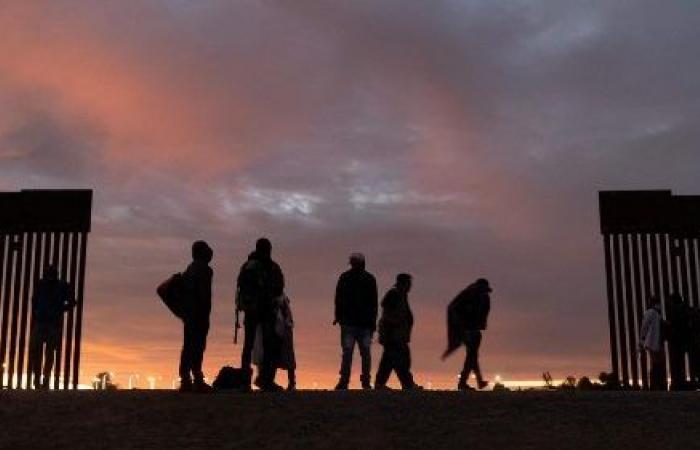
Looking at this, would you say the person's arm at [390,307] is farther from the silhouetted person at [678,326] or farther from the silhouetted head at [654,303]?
the silhouetted person at [678,326]

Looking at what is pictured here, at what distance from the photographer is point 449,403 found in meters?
9.67

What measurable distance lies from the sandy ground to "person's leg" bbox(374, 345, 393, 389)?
2.22 m

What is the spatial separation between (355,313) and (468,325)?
1.57 meters

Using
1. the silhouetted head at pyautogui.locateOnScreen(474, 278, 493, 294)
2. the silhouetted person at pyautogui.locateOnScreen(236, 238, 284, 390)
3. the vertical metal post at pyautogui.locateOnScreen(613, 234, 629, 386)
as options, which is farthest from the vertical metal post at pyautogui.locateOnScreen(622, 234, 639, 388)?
the silhouetted person at pyautogui.locateOnScreen(236, 238, 284, 390)

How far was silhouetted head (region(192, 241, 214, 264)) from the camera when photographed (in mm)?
10344

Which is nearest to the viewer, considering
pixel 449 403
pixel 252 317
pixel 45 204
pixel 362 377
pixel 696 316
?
pixel 449 403

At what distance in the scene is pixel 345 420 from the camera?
8844mm

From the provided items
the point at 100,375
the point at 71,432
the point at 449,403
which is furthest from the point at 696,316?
the point at 71,432

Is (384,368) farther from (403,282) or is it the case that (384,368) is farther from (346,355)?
(403,282)

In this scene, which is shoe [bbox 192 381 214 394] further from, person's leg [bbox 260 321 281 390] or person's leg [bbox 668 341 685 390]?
person's leg [bbox 668 341 685 390]

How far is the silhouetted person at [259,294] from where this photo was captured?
34.0 ft

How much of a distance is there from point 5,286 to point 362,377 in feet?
28.3

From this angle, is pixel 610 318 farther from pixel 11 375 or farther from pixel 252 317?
pixel 11 375

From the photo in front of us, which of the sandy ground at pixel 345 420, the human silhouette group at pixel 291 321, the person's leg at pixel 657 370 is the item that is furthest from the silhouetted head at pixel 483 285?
the person's leg at pixel 657 370
